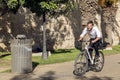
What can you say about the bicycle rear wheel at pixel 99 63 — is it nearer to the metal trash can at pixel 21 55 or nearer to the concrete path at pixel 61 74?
the concrete path at pixel 61 74

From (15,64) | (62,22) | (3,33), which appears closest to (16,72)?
(15,64)

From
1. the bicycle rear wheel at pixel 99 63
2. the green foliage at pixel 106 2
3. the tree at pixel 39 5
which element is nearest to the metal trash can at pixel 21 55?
the bicycle rear wheel at pixel 99 63

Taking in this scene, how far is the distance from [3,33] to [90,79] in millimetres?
9268

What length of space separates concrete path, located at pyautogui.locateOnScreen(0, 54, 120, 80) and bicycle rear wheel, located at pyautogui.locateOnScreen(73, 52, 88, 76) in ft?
0.57

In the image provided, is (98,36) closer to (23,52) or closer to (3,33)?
(23,52)

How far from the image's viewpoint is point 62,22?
21.9 metres

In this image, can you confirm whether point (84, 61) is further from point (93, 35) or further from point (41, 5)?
point (41, 5)

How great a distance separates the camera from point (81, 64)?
13102 millimetres

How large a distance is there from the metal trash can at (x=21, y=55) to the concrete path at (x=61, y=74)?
286mm

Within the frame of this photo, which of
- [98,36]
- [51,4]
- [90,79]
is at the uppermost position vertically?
[51,4]

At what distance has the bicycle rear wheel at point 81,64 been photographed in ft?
42.7

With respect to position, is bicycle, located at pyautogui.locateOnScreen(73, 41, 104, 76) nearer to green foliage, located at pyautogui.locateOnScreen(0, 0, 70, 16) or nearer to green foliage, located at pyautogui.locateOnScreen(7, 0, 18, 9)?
green foliage, located at pyautogui.locateOnScreen(0, 0, 70, 16)

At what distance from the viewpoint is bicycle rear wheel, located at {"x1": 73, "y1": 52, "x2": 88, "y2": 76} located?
42.7 feet

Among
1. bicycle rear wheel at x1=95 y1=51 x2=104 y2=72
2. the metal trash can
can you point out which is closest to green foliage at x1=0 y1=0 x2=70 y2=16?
the metal trash can
